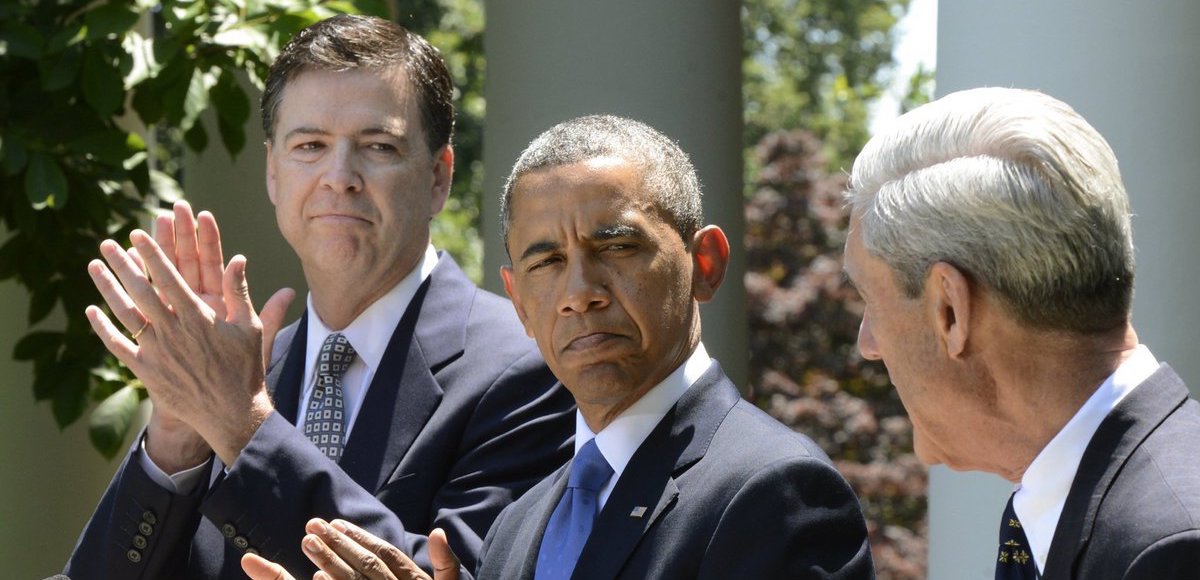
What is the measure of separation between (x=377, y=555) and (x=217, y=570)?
2.60 feet

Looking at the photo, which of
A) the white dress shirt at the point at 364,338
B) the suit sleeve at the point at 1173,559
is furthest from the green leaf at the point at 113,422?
the suit sleeve at the point at 1173,559

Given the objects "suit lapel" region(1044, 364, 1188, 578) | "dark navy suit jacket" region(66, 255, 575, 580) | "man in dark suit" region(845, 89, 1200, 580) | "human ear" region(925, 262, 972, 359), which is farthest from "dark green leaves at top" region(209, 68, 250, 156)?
"suit lapel" region(1044, 364, 1188, 578)

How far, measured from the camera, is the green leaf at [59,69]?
18.4ft

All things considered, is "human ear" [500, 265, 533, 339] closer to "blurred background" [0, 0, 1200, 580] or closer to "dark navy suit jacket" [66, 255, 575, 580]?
"dark navy suit jacket" [66, 255, 575, 580]

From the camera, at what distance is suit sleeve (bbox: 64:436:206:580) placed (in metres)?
3.68

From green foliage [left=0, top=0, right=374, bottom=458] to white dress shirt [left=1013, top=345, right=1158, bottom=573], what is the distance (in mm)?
3508

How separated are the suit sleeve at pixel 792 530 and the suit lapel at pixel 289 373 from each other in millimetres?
1469

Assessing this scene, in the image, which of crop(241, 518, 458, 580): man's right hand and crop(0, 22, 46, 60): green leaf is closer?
crop(241, 518, 458, 580): man's right hand

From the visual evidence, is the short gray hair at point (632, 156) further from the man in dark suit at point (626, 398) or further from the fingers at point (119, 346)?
the fingers at point (119, 346)

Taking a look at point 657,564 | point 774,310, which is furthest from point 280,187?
point 774,310

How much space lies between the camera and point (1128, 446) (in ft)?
7.54

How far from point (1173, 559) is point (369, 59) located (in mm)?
2464

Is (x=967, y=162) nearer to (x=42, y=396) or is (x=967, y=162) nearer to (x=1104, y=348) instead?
(x=1104, y=348)

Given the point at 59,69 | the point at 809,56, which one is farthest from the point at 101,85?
the point at 809,56
